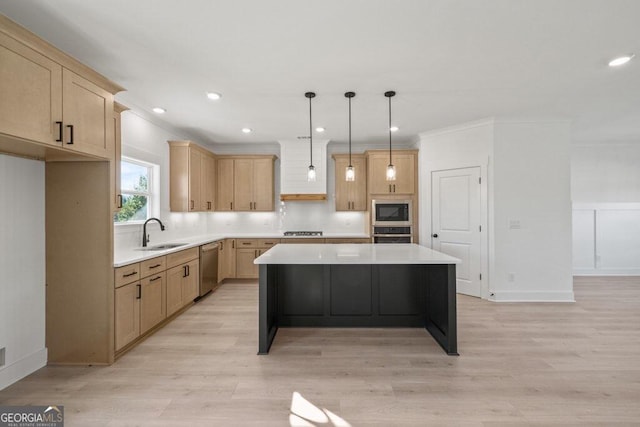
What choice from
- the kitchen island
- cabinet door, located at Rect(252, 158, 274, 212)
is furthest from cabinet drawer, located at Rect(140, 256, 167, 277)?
cabinet door, located at Rect(252, 158, 274, 212)

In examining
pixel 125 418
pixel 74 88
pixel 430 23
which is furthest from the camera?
pixel 74 88

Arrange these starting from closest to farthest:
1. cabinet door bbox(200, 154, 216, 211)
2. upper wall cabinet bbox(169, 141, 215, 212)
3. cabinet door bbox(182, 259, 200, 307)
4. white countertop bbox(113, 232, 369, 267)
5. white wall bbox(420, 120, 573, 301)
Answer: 1. white countertop bbox(113, 232, 369, 267)
2. cabinet door bbox(182, 259, 200, 307)
3. white wall bbox(420, 120, 573, 301)
4. upper wall cabinet bbox(169, 141, 215, 212)
5. cabinet door bbox(200, 154, 216, 211)

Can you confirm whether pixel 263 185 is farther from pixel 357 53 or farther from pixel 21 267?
pixel 21 267

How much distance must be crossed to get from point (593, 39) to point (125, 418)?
169 inches

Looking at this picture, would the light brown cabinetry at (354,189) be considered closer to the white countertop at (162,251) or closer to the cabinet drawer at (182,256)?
the white countertop at (162,251)

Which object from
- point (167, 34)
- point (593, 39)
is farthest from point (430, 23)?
point (167, 34)

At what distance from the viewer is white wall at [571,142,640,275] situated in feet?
17.8

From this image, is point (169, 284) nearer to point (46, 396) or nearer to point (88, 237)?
point (88, 237)

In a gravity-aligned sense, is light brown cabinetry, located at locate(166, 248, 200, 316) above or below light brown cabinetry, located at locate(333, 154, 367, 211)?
below

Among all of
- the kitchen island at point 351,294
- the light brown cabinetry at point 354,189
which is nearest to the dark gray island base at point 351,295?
the kitchen island at point 351,294

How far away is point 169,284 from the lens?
10.9 ft

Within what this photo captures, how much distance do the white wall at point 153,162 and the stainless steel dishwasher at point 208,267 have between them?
1.90 ft

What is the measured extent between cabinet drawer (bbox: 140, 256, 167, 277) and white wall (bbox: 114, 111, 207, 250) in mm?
623

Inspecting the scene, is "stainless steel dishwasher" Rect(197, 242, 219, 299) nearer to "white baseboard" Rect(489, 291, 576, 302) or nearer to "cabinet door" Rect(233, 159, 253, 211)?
"cabinet door" Rect(233, 159, 253, 211)
